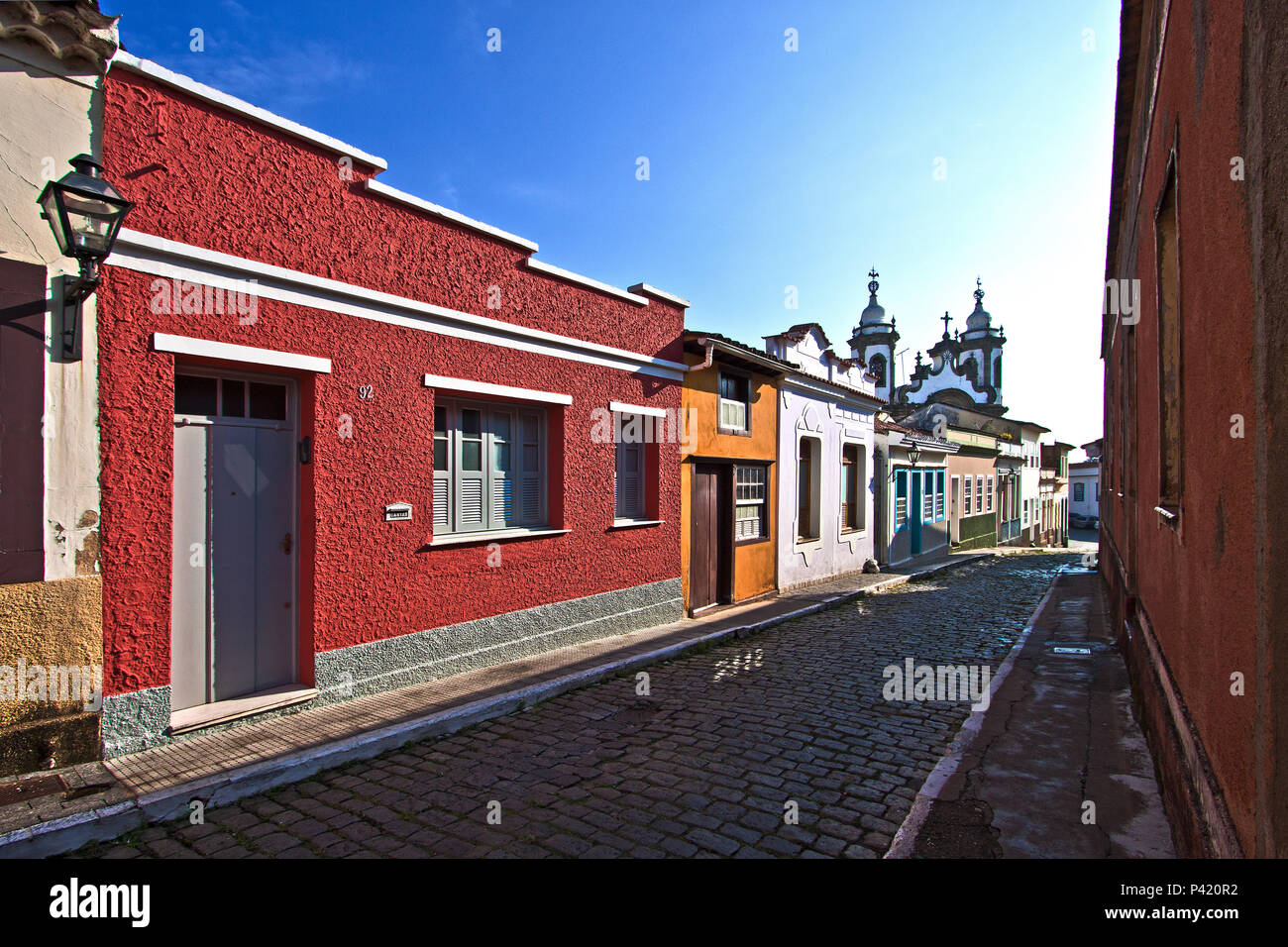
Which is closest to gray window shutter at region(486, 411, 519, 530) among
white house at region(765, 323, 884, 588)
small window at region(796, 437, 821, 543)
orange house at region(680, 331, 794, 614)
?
orange house at region(680, 331, 794, 614)

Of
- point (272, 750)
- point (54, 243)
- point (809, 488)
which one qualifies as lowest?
point (272, 750)

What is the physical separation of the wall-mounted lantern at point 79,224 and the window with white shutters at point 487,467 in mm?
2919

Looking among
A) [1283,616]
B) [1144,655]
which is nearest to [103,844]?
[1283,616]

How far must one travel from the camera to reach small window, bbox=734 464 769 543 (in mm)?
11281

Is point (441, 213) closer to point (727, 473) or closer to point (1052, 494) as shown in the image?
point (727, 473)

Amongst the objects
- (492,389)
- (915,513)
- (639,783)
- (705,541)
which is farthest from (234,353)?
(915,513)

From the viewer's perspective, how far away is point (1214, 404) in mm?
2584

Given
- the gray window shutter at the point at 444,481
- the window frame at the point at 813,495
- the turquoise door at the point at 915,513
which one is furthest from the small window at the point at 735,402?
the turquoise door at the point at 915,513

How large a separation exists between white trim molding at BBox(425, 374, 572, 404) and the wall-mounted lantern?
2.57 m

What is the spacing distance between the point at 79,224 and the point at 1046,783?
6.82 meters

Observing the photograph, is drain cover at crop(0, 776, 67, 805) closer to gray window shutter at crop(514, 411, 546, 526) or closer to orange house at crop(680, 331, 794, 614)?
gray window shutter at crop(514, 411, 546, 526)

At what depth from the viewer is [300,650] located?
5.45 m

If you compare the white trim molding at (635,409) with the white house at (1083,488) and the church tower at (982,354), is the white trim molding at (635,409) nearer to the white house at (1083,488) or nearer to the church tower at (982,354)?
the church tower at (982,354)
